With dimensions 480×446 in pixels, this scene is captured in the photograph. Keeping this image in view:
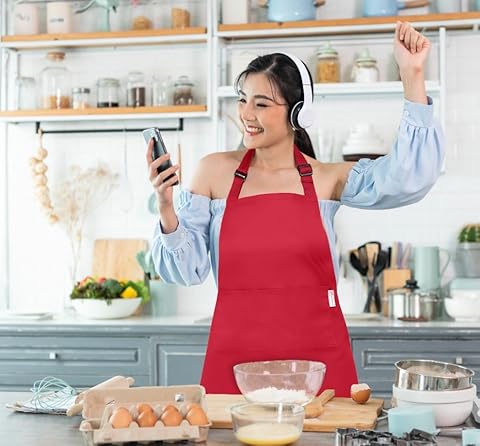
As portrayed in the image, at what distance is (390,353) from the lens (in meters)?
4.62

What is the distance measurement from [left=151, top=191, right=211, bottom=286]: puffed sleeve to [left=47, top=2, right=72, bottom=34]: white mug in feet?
8.65

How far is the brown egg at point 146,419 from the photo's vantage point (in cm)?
219

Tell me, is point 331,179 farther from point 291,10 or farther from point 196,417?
point 291,10

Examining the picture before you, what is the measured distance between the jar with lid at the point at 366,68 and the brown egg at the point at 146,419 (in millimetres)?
3249

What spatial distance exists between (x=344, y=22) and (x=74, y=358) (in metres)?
2.21

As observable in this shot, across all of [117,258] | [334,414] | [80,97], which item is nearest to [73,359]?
[117,258]

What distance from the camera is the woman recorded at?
9.86 feet

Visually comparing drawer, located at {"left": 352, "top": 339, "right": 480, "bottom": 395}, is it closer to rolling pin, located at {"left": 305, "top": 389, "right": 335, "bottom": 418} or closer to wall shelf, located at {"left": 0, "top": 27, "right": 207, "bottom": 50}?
wall shelf, located at {"left": 0, "top": 27, "right": 207, "bottom": 50}

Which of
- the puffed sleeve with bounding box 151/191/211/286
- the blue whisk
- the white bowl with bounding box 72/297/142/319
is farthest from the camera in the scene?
the white bowl with bounding box 72/297/142/319

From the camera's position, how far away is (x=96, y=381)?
15.7 ft

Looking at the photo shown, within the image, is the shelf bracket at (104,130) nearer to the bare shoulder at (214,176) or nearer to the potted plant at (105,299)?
the potted plant at (105,299)

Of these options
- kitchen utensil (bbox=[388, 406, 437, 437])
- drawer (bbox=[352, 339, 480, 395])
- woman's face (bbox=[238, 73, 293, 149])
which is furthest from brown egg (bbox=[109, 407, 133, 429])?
drawer (bbox=[352, 339, 480, 395])

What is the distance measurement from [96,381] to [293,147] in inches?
81.2

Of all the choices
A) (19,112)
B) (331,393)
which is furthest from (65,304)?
(331,393)
